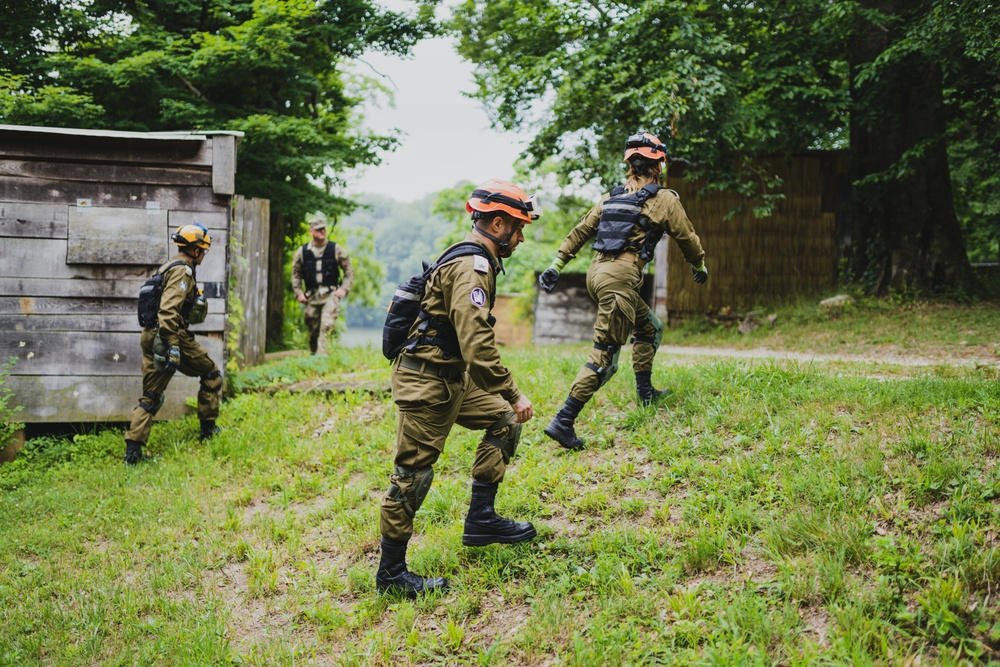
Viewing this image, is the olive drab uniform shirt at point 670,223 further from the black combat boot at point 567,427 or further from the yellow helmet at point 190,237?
the yellow helmet at point 190,237

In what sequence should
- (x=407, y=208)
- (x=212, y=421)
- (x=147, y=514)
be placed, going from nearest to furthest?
(x=147, y=514) < (x=212, y=421) < (x=407, y=208)

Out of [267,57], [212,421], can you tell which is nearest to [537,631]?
[212,421]

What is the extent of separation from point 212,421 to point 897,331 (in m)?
9.21

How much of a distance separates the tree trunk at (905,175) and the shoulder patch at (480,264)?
32.2 ft

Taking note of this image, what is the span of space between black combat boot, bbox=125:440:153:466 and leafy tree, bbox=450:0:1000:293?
27.1ft

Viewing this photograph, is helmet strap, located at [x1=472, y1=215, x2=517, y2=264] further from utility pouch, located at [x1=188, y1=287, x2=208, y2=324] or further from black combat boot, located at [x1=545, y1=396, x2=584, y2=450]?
utility pouch, located at [x1=188, y1=287, x2=208, y2=324]

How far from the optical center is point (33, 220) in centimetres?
764

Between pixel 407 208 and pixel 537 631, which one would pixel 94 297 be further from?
pixel 407 208

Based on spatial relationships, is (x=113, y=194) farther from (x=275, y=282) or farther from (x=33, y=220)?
(x=275, y=282)

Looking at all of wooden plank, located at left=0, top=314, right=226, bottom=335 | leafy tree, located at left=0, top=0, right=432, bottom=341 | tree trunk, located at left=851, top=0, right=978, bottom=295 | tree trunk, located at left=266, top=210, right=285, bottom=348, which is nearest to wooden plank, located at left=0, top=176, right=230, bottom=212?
wooden plank, located at left=0, top=314, right=226, bottom=335

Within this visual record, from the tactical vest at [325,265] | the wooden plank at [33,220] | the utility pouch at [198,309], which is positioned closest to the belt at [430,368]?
the utility pouch at [198,309]

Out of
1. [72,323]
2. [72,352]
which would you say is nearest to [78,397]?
[72,352]

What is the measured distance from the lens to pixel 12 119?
11000 millimetres

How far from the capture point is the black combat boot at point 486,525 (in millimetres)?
4180
